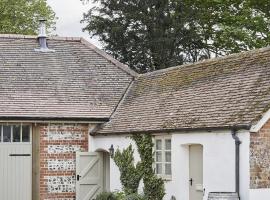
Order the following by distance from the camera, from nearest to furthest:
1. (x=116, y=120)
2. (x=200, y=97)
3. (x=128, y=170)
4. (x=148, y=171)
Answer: (x=200, y=97) → (x=148, y=171) → (x=128, y=170) → (x=116, y=120)

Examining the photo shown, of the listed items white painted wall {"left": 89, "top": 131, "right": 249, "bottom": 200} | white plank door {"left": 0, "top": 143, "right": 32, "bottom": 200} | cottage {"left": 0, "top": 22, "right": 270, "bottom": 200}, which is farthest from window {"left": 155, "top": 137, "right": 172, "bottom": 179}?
white plank door {"left": 0, "top": 143, "right": 32, "bottom": 200}

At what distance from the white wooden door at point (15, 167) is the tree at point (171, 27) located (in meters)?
14.0

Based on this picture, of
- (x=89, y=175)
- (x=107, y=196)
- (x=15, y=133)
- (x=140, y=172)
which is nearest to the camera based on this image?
(x=140, y=172)

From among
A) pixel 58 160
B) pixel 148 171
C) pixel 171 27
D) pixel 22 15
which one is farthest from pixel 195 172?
pixel 22 15

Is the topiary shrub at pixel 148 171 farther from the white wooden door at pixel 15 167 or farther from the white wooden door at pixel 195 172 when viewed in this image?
the white wooden door at pixel 15 167

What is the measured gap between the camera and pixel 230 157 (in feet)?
53.5

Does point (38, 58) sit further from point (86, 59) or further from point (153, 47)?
point (153, 47)

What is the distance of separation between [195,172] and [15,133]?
6.87m

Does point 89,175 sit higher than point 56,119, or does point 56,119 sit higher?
point 56,119

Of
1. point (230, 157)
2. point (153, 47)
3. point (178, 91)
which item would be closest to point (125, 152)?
point (178, 91)

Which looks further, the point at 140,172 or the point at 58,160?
the point at 58,160

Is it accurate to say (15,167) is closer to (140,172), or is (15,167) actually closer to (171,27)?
(140,172)

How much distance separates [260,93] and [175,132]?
267cm

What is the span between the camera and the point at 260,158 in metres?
15.9
